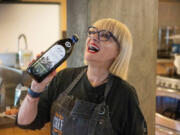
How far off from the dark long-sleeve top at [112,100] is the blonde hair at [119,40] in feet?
0.14

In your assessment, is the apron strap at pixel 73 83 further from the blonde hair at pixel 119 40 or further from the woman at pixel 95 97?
the blonde hair at pixel 119 40

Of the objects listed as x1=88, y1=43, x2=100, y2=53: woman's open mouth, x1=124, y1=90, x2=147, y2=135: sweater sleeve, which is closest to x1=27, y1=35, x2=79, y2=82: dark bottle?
x1=88, y1=43, x2=100, y2=53: woman's open mouth

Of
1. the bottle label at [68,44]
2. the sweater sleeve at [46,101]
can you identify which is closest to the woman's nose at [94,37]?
the bottle label at [68,44]

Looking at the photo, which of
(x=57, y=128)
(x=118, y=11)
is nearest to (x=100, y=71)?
(x=57, y=128)

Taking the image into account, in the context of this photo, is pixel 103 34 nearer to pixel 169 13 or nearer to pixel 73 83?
pixel 73 83

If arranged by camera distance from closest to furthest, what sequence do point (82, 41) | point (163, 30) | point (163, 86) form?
point (82, 41), point (163, 86), point (163, 30)

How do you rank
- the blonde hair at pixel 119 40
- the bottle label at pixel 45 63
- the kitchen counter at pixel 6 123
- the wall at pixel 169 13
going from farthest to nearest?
the wall at pixel 169 13
the kitchen counter at pixel 6 123
the blonde hair at pixel 119 40
the bottle label at pixel 45 63

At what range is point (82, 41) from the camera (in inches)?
61.1

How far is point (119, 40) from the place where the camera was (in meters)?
1.05

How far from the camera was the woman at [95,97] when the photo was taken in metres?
0.98

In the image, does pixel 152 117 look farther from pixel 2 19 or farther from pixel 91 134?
pixel 2 19

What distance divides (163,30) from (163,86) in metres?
2.52

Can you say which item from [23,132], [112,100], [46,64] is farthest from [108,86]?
[23,132]

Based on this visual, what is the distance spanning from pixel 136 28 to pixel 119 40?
0.71 meters
